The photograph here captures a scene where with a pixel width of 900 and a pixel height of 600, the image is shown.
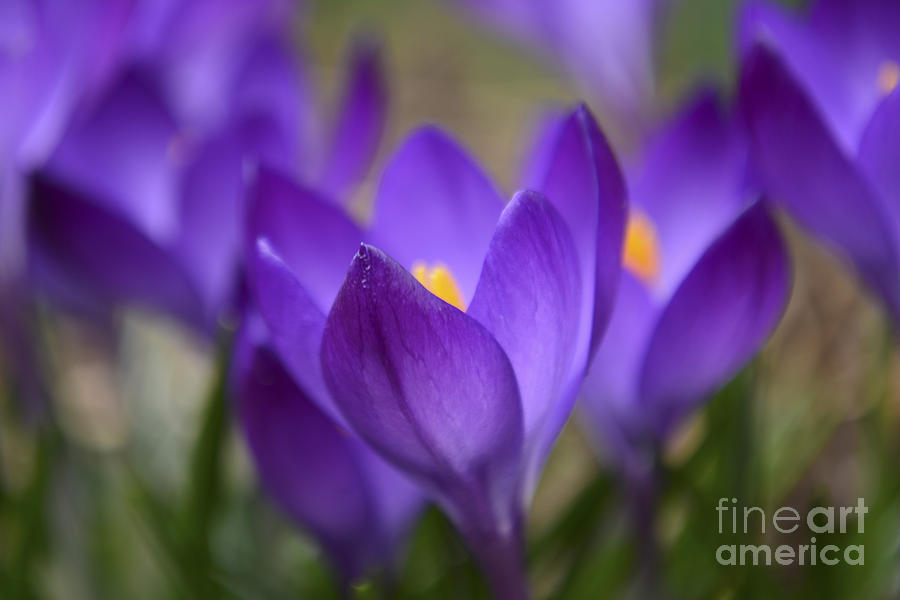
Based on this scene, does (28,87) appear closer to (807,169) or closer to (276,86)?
(276,86)

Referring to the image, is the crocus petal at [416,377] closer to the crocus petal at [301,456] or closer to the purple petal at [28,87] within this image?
the crocus petal at [301,456]

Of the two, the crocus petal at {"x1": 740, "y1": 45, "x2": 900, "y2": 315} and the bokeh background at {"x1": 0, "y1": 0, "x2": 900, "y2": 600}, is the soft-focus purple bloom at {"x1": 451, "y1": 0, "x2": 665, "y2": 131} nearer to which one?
the bokeh background at {"x1": 0, "y1": 0, "x2": 900, "y2": 600}

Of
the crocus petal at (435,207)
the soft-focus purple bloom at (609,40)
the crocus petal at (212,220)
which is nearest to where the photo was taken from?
the crocus petal at (435,207)

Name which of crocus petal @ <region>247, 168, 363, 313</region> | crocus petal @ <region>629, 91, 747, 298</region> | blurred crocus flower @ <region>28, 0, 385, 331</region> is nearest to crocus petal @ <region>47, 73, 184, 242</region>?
blurred crocus flower @ <region>28, 0, 385, 331</region>

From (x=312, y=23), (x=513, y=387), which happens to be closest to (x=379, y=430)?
(x=513, y=387)

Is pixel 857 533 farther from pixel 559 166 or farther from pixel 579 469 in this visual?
pixel 579 469

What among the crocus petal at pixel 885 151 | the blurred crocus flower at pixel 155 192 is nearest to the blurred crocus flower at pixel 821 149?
the crocus petal at pixel 885 151
